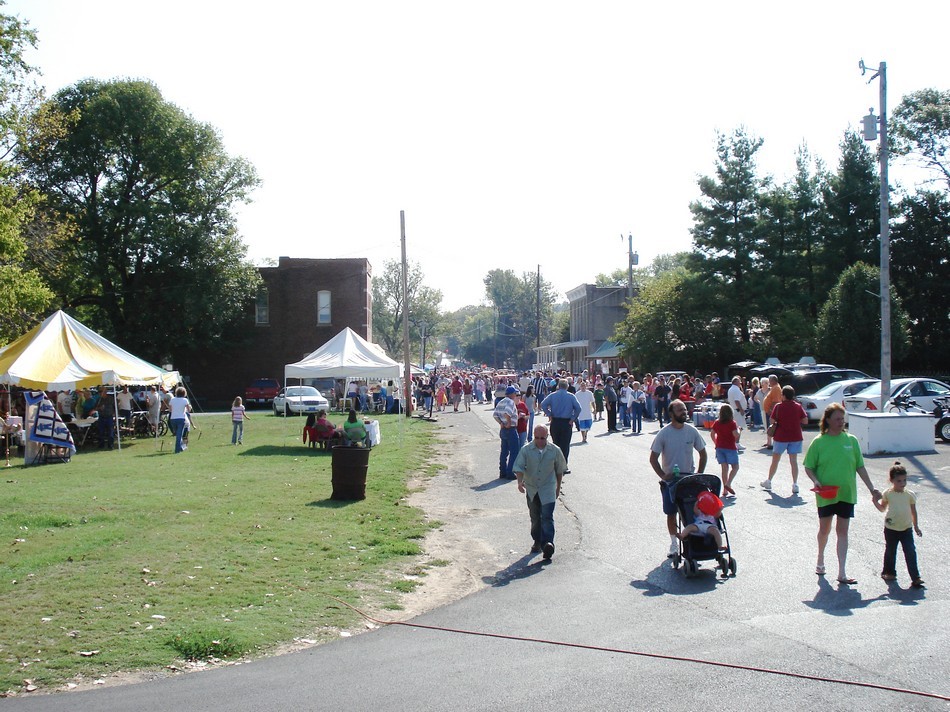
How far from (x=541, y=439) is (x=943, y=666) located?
526cm

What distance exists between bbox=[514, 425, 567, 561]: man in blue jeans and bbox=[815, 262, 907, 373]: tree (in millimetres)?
29392

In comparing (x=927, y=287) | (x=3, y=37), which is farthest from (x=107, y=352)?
(x=927, y=287)

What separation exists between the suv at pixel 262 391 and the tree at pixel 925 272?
1419 inches

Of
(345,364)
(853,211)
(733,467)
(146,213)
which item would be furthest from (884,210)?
(146,213)

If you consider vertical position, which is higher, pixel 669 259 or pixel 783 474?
pixel 669 259

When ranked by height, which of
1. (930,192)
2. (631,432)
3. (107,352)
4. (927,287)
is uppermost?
(930,192)

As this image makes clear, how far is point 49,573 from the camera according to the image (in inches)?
340

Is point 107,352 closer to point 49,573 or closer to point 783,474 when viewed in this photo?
point 49,573

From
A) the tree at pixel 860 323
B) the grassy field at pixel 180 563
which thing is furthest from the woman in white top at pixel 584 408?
the tree at pixel 860 323

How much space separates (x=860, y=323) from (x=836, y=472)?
30.6 m

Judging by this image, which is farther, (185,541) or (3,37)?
(3,37)

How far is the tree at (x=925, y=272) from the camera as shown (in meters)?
42.6

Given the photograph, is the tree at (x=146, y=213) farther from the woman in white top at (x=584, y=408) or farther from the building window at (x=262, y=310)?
the woman in white top at (x=584, y=408)

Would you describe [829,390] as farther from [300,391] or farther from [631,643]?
[300,391]
